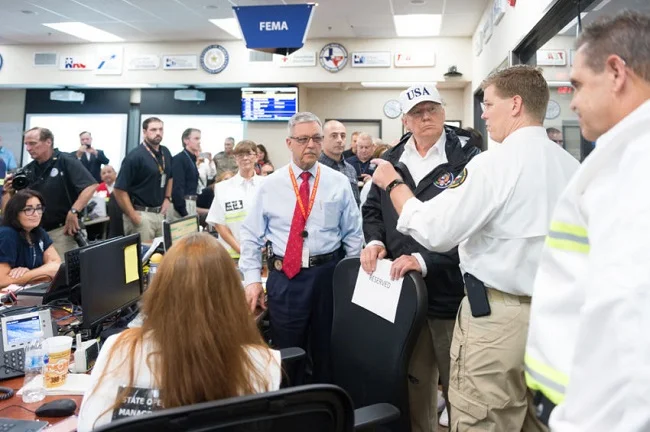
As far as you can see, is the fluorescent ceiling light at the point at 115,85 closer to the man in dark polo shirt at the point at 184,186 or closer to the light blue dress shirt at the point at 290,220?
the man in dark polo shirt at the point at 184,186

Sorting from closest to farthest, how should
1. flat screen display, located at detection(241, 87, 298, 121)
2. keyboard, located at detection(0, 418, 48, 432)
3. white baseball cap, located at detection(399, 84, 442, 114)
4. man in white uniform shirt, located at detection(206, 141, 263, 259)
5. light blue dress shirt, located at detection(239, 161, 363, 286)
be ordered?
keyboard, located at detection(0, 418, 48, 432)
white baseball cap, located at detection(399, 84, 442, 114)
light blue dress shirt, located at detection(239, 161, 363, 286)
man in white uniform shirt, located at detection(206, 141, 263, 259)
flat screen display, located at detection(241, 87, 298, 121)

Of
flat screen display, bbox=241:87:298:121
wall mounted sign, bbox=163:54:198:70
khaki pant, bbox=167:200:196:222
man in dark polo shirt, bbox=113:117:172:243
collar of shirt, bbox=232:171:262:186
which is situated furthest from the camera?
wall mounted sign, bbox=163:54:198:70

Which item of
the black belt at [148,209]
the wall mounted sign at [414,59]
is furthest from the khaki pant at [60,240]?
the wall mounted sign at [414,59]

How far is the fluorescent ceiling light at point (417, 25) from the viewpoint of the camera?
6.82 metres

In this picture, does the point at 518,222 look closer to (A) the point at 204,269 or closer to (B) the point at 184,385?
(A) the point at 204,269

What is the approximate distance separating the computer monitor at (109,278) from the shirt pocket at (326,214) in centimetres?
90

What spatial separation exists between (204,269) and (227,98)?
26.9 feet

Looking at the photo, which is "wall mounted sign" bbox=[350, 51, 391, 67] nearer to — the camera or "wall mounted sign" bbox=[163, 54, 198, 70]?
"wall mounted sign" bbox=[163, 54, 198, 70]

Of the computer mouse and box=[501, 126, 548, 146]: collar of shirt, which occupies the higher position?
box=[501, 126, 548, 146]: collar of shirt

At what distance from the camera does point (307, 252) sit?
7.96ft

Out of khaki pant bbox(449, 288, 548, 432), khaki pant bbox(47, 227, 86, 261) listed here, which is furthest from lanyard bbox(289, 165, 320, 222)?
khaki pant bbox(47, 227, 86, 261)

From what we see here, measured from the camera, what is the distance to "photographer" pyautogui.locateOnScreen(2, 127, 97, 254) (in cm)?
437

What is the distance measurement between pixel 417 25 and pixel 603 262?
23.4 feet

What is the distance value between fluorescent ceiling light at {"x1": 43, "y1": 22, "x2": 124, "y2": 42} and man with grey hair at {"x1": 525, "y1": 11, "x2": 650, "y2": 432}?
8381 millimetres
